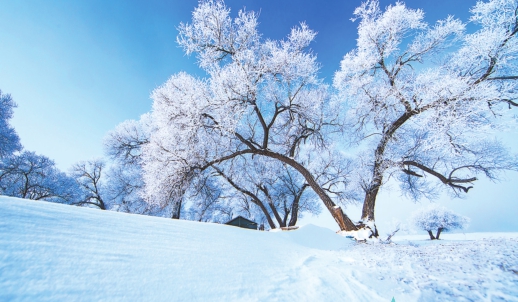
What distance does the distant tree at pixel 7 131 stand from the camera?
1120 cm

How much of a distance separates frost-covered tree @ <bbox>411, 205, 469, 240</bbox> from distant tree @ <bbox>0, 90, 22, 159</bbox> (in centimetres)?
4249

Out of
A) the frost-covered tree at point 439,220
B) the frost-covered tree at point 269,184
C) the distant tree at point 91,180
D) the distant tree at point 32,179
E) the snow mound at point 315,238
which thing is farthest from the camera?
the frost-covered tree at point 439,220

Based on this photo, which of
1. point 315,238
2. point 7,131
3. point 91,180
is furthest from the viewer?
point 91,180

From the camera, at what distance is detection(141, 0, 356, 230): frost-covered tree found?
7559 mm

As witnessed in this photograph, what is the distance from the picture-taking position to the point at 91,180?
17750mm

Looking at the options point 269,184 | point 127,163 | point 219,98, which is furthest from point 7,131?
point 269,184

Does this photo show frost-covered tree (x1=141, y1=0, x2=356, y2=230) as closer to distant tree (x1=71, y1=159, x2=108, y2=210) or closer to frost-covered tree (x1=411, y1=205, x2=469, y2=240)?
distant tree (x1=71, y1=159, x2=108, y2=210)

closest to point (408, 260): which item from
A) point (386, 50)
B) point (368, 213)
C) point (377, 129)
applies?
point (368, 213)

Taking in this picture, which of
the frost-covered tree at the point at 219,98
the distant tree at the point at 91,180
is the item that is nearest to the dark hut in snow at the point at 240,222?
the frost-covered tree at the point at 219,98

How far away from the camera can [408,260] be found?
2139 millimetres

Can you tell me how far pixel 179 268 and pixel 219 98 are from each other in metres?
6.85

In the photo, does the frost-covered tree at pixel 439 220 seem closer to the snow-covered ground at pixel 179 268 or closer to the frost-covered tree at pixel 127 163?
the frost-covered tree at pixel 127 163

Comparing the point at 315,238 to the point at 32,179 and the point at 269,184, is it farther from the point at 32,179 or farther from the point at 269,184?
the point at 32,179

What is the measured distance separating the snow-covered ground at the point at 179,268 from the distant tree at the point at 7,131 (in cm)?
1560
